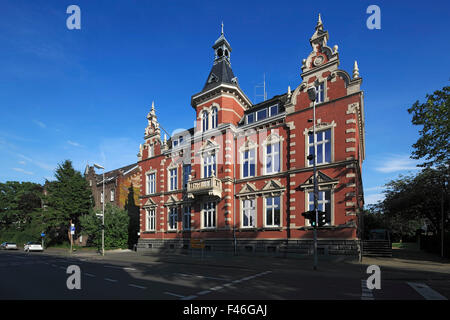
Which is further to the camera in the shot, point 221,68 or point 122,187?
point 122,187

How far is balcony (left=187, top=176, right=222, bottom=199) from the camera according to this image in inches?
965

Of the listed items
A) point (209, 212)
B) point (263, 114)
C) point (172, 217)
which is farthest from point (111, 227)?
point (263, 114)

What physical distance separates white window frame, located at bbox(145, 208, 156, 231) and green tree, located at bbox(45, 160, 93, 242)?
15.8 meters

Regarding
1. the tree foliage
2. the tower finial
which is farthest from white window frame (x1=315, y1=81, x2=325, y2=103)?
the tree foliage

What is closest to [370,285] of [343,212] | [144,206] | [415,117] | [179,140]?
[343,212]

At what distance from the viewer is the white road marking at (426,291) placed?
8613 mm

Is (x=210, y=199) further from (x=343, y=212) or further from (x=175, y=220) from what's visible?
(x=343, y=212)

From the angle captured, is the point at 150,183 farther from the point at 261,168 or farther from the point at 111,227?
the point at 261,168

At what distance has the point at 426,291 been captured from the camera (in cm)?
955

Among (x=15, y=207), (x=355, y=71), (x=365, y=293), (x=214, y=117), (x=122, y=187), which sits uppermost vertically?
(x=355, y=71)

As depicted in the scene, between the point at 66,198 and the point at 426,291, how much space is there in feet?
154

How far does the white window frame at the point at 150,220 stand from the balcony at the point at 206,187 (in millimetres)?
8462

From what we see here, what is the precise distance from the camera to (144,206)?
110 feet
